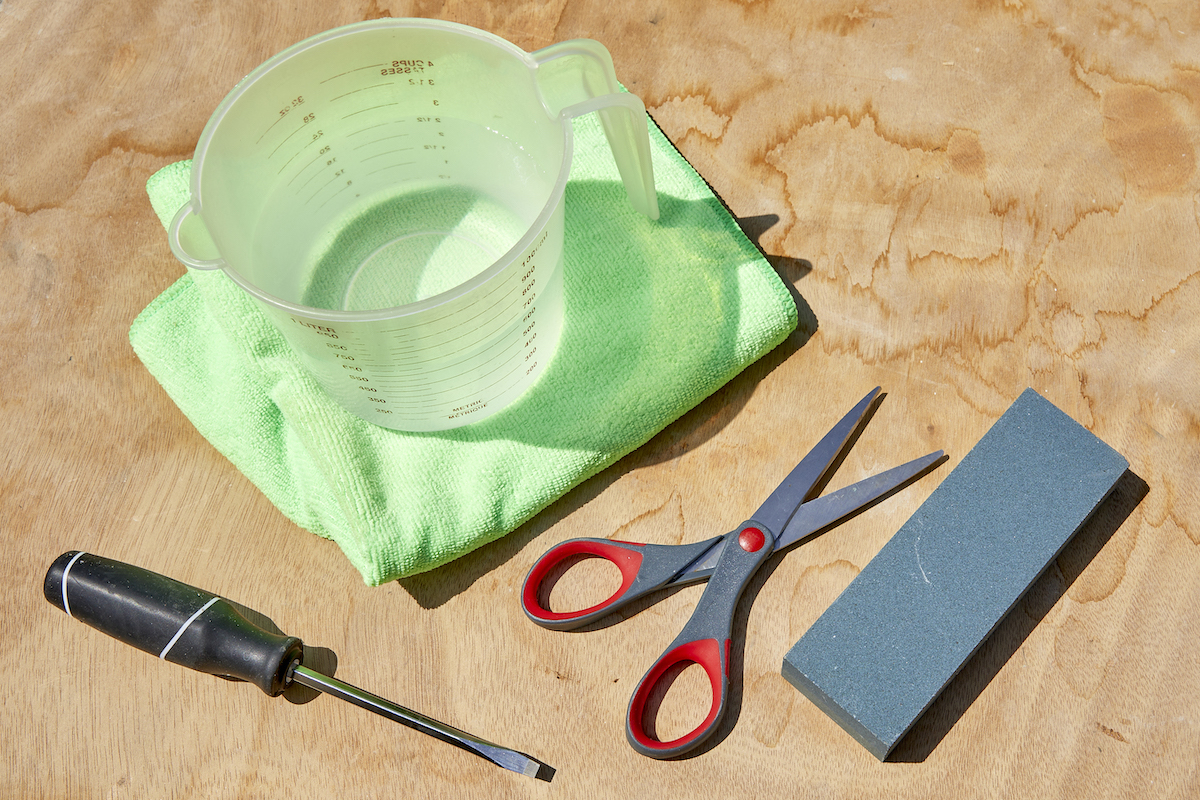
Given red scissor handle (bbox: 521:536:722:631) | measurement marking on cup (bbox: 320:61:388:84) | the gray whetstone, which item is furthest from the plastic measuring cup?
the gray whetstone

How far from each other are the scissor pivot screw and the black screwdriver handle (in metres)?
0.30

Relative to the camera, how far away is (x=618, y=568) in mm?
596

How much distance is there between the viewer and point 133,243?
2.24 feet

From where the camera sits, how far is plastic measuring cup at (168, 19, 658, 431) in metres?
0.51

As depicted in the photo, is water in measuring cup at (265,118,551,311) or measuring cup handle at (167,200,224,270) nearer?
measuring cup handle at (167,200,224,270)

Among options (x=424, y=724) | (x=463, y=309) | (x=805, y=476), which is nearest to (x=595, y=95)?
(x=463, y=309)

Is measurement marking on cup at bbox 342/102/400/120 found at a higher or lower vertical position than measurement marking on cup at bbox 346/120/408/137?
higher

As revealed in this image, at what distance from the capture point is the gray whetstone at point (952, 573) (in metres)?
0.53

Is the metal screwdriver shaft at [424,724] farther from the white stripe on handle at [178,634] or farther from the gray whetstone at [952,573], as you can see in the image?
the gray whetstone at [952,573]

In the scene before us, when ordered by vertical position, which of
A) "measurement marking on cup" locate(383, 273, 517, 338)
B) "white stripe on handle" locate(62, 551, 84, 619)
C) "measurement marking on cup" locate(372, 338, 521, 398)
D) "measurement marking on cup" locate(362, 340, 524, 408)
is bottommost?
"white stripe on handle" locate(62, 551, 84, 619)

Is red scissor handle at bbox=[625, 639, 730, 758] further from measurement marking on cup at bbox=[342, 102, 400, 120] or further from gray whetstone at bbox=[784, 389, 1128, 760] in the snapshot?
measurement marking on cup at bbox=[342, 102, 400, 120]

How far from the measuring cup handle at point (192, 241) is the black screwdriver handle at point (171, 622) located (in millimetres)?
215

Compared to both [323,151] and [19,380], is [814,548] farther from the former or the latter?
[19,380]

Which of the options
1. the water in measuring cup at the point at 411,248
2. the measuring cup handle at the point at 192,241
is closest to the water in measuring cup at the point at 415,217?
the water in measuring cup at the point at 411,248
